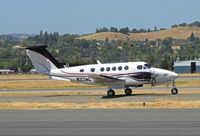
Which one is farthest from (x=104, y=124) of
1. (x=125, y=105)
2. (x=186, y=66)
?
(x=186, y=66)

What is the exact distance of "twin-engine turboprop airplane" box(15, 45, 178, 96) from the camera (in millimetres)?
35062

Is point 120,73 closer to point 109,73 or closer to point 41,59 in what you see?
point 109,73

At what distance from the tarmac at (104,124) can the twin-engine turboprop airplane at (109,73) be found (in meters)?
13.5

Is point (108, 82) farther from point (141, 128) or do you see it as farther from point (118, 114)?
point (141, 128)

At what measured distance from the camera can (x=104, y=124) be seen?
685 inches

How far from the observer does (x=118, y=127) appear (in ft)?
53.8

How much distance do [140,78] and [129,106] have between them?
9.10 metres

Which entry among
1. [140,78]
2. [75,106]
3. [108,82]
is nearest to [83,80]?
[108,82]

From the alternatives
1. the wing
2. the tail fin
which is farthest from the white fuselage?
the tail fin

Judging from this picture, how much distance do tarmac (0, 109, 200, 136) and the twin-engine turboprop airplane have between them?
1353 centimetres

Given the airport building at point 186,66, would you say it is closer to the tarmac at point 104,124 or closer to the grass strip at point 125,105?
the grass strip at point 125,105

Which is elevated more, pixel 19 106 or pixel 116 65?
pixel 116 65

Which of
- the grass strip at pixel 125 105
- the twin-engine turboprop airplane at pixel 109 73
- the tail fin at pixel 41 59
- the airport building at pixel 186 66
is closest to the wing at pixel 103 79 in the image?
the twin-engine turboprop airplane at pixel 109 73

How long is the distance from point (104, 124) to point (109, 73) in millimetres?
18749
